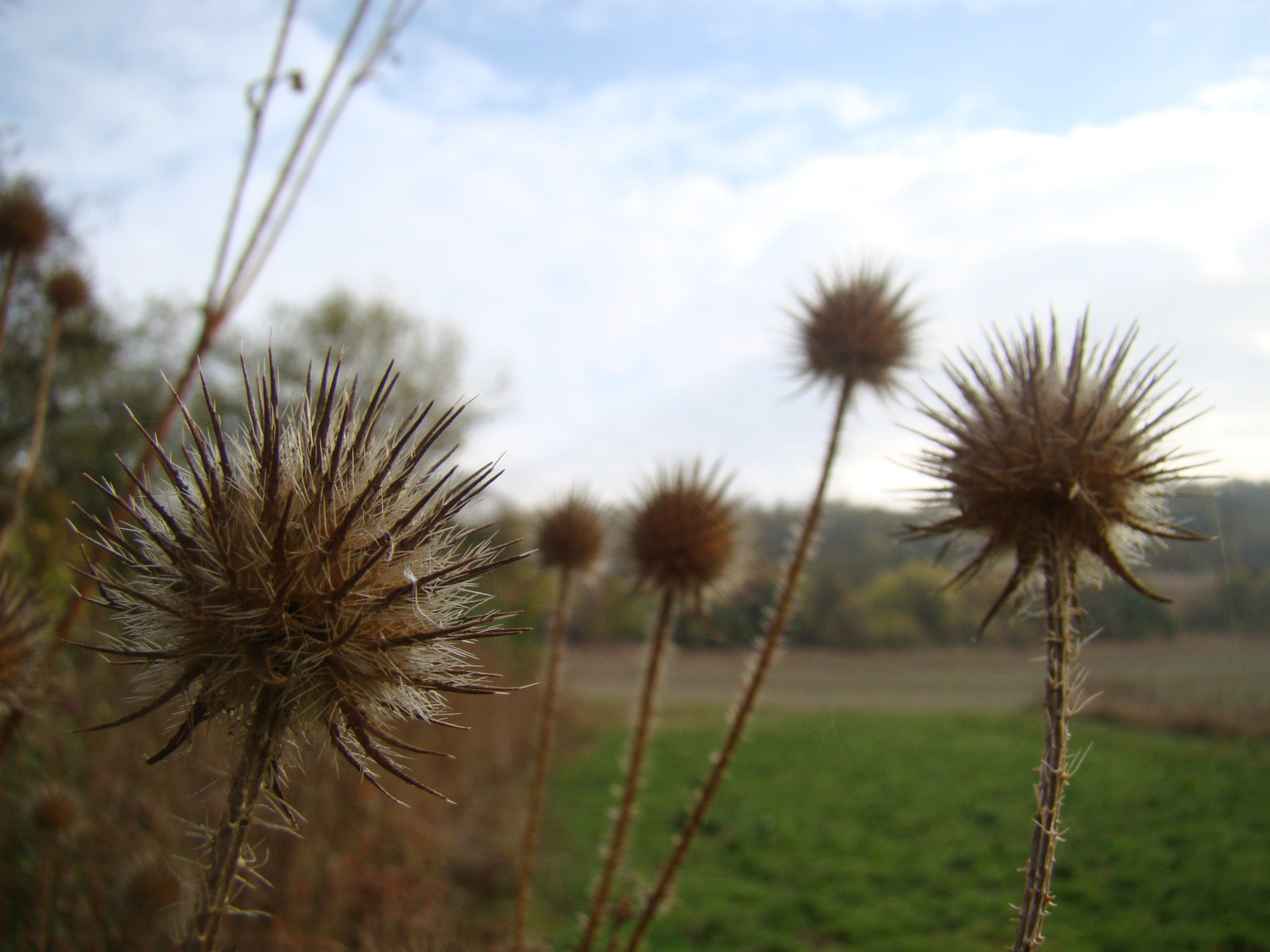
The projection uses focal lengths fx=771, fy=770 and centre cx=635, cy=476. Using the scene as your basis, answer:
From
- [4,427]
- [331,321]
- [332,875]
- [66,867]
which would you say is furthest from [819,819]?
[331,321]

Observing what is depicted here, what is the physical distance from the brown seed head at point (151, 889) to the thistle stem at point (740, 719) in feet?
10.9

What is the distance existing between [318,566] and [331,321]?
76.5 feet

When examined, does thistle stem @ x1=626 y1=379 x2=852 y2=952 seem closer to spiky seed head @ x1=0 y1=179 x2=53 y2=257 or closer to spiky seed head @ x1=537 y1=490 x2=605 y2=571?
spiky seed head @ x1=537 y1=490 x2=605 y2=571

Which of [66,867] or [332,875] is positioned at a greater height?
[66,867]

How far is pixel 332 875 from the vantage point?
704cm

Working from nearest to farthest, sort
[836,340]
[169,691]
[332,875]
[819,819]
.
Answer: [169,691], [836,340], [332,875], [819,819]

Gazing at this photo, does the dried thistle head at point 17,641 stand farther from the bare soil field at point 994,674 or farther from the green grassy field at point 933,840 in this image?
the green grassy field at point 933,840

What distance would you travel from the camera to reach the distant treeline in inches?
100

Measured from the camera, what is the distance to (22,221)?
4508 millimetres

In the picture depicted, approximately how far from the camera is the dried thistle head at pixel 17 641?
8.39ft

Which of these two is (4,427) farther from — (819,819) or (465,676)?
(819,819)

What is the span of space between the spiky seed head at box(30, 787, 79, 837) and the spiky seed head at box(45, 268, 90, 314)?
2.81 m

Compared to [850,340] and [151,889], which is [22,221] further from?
[850,340]

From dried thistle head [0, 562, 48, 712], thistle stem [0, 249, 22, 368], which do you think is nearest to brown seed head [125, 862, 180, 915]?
dried thistle head [0, 562, 48, 712]
